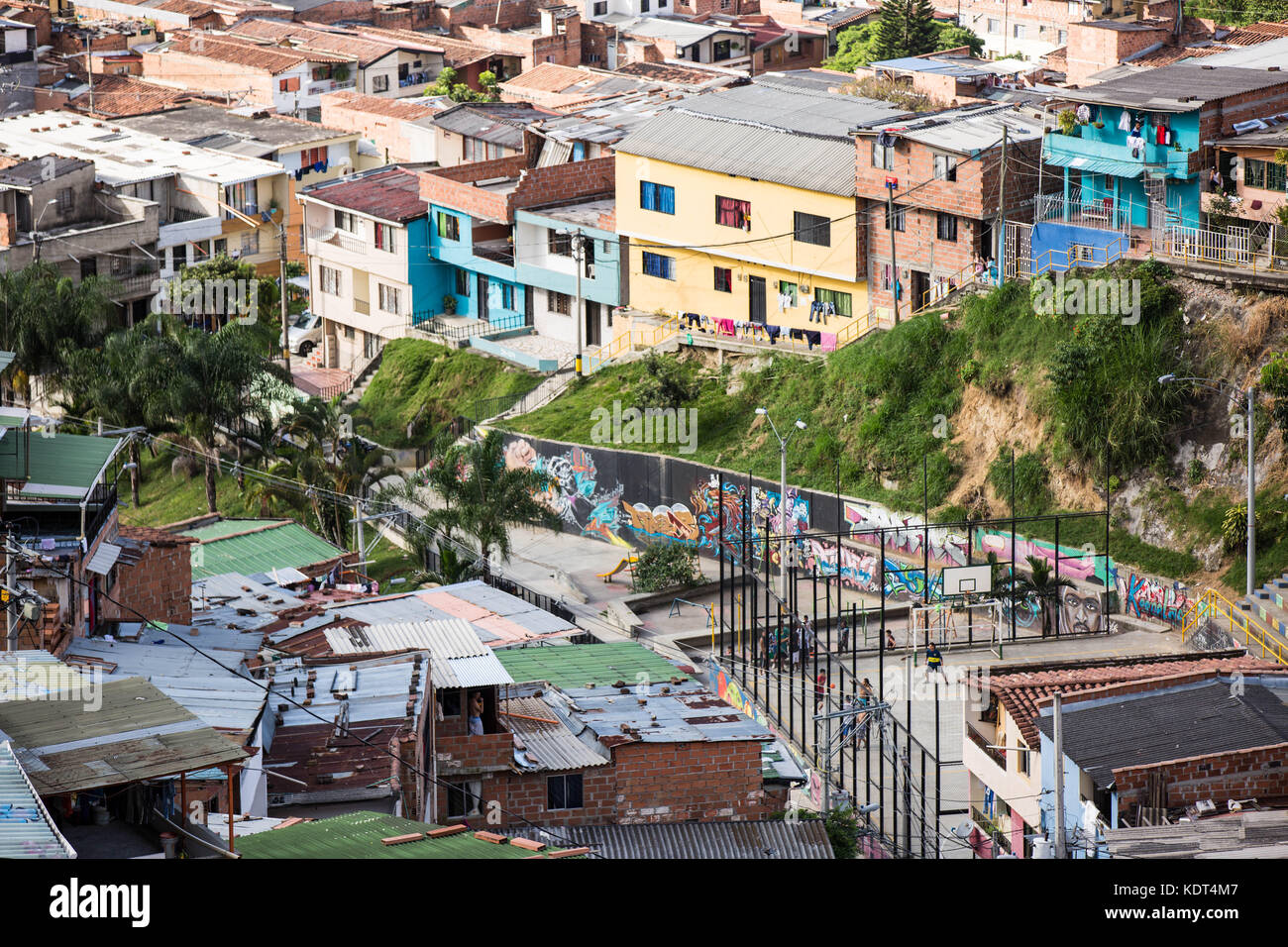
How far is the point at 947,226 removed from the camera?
54.8m

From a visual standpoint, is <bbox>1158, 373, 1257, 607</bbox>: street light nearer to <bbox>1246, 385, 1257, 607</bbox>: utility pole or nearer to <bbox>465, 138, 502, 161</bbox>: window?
<bbox>1246, 385, 1257, 607</bbox>: utility pole

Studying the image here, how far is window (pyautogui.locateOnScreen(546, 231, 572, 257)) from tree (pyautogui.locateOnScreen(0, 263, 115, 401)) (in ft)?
54.9

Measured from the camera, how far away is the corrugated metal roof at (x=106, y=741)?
15.6 meters

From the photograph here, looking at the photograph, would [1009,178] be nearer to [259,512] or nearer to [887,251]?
[887,251]

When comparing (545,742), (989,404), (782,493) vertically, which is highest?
(545,742)

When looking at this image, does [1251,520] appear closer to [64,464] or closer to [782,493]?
[782,493]

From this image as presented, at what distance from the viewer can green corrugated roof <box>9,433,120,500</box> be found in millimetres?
32031

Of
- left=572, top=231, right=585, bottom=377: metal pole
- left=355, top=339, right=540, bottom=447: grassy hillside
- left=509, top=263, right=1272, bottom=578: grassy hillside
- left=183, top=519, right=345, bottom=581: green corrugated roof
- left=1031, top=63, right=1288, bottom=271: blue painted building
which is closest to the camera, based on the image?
left=183, top=519, right=345, bottom=581: green corrugated roof

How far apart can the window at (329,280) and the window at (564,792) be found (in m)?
46.3

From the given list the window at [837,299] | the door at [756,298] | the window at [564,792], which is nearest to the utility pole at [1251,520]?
the window at [837,299]

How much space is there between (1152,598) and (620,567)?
14.9 m

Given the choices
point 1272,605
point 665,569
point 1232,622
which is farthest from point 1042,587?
point 665,569

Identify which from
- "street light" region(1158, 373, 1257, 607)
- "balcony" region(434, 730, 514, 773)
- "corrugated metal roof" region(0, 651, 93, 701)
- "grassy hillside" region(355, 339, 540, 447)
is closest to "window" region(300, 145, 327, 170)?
"grassy hillside" region(355, 339, 540, 447)

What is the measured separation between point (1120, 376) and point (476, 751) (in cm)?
2572
